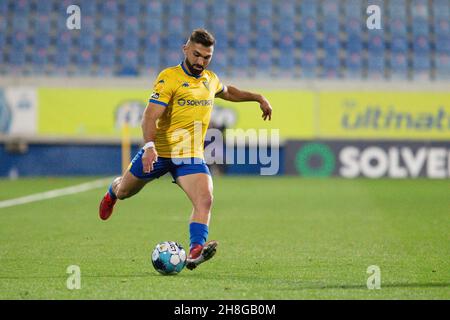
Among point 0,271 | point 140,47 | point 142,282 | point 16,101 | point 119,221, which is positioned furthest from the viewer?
point 140,47

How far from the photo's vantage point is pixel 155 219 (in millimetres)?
13633

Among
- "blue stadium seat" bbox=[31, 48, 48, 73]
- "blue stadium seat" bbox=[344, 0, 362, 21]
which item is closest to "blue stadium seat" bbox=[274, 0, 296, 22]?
"blue stadium seat" bbox=[344, 0, 362, 21]

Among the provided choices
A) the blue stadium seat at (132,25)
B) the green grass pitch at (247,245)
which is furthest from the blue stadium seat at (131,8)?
the green grass pitch at (247,245)

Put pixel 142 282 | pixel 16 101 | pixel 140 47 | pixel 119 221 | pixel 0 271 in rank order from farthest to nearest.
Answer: pixel 140 47, pixel 16 101, pixel 119 221, pixel 0 271, pixel 142 282

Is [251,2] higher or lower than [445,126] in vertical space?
higher

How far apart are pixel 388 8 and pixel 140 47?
23.2 feet

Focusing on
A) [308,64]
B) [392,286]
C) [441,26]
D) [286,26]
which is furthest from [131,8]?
[392,286]

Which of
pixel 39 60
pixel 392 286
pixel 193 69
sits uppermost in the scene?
pixel 39 60

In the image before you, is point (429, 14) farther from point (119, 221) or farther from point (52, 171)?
point (119, 221)

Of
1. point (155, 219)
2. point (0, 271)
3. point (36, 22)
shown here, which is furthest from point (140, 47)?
point (0, 271)

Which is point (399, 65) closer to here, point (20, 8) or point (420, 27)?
point (420, 27)

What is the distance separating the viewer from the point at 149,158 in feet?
25.8

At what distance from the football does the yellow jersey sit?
895 millimetres

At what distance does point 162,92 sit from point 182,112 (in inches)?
12.3
